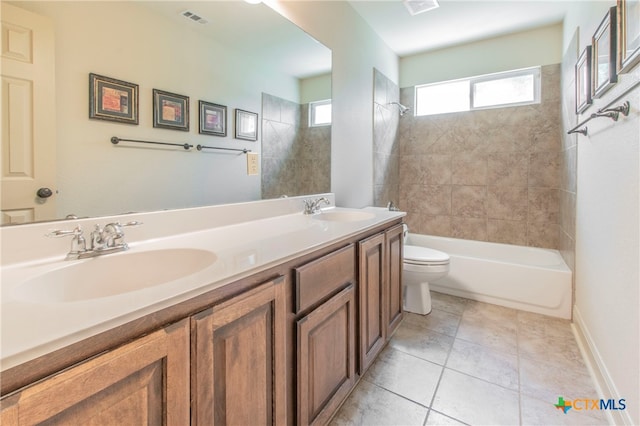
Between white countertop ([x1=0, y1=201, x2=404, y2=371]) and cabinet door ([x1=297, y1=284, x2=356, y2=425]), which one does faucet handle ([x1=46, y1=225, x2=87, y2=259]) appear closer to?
white countertop ([x1=0, y1=201, x2=404, y2=371])

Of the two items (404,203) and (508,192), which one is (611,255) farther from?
(404,203)

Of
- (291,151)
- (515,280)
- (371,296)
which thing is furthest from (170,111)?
(515,280)

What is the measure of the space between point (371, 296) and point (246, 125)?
1077 millimetres

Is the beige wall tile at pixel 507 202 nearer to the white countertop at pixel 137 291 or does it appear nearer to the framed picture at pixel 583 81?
the framed picture at pixel 583 81

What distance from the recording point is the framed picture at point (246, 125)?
1.54 metres

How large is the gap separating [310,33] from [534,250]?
273 cm

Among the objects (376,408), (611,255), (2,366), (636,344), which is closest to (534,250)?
(611,255)

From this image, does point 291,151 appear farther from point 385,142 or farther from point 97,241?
point 385,142

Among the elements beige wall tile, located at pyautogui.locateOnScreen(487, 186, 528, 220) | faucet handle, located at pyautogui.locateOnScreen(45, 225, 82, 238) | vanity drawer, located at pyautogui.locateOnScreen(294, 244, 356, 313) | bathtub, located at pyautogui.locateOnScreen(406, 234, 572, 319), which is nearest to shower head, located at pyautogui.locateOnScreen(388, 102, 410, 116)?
beige wall tile, located at pyautogui.locateOnScreen(487, 186, 528, 220)

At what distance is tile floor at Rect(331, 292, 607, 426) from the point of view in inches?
54.4

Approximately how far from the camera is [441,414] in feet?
4.56

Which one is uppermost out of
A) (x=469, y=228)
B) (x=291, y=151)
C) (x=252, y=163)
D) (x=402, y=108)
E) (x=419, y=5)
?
(x=419, y=5)

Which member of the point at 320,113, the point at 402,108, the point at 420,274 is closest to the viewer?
the point at 320,113

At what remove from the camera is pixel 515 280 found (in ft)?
7.98
